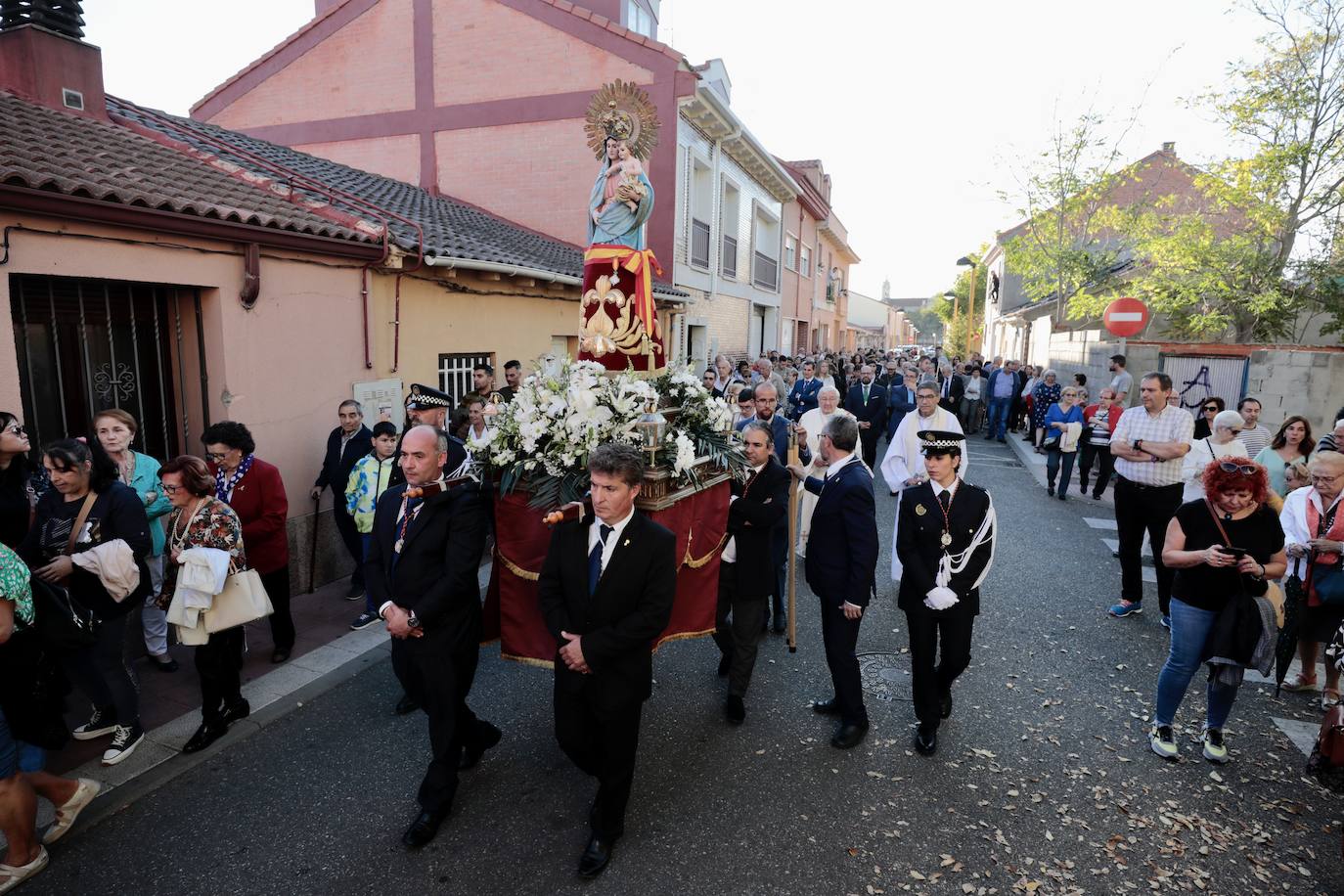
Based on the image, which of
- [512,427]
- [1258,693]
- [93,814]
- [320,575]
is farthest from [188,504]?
[1258,693]

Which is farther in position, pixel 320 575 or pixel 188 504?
pixel 320 575

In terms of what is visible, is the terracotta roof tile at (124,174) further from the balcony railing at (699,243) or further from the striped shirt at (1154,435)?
the balcony railing at (699,243)

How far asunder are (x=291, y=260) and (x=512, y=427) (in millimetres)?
4299

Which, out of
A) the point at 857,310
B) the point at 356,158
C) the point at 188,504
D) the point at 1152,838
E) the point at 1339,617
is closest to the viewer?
the point at 1152,838

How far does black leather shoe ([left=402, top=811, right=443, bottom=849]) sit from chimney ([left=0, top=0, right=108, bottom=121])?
7.77 metres

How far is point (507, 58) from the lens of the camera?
1452 cm

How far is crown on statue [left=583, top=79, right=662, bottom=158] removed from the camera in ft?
18.2

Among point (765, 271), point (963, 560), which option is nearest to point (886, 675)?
point (963, 560)

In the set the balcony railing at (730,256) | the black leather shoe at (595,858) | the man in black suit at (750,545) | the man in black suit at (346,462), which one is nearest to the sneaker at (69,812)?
the black leather shoe at (595,858)

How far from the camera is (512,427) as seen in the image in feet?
12.6

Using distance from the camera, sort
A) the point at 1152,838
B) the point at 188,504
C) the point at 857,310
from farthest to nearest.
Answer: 1. the point at 857,310
2. the point at 188,504
3. the point at 1152,838

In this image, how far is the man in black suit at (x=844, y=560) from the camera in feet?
13.4

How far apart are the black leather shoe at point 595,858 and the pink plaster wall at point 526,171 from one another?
520 inches

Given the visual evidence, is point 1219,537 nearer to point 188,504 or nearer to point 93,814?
point 188,504
